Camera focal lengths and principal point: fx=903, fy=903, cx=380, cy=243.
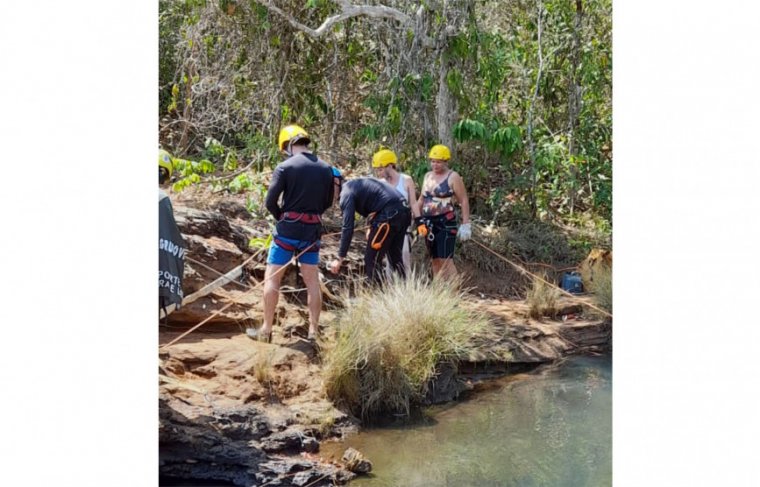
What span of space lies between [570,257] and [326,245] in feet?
8.25

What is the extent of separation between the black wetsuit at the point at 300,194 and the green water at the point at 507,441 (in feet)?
4.21

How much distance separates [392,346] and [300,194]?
41.3 inches

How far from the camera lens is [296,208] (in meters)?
5.39

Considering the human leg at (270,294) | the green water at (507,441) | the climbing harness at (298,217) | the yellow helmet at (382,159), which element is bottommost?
the green water at (507,441)

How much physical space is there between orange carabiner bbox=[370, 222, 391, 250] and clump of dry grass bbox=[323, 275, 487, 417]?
374mm

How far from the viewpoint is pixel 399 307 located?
5586 mm

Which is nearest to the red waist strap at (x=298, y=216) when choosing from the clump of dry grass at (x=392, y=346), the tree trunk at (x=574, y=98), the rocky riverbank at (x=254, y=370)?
the clump of dry grass at (x=392, y=346)

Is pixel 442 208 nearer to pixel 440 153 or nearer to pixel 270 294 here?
pixel 440 153

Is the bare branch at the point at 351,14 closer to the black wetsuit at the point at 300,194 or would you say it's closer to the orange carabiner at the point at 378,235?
the orange carabiner at the point at 378,235

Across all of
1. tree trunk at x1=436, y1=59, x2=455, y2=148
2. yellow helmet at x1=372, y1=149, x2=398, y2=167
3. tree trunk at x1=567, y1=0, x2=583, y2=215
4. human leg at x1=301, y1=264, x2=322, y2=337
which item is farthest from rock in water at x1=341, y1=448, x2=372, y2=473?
tree trunk at x1=567, y1=0, x2=583, y2=215

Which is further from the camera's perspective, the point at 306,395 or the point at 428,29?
the point at 428,29

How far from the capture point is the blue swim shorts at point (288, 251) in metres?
5.45
